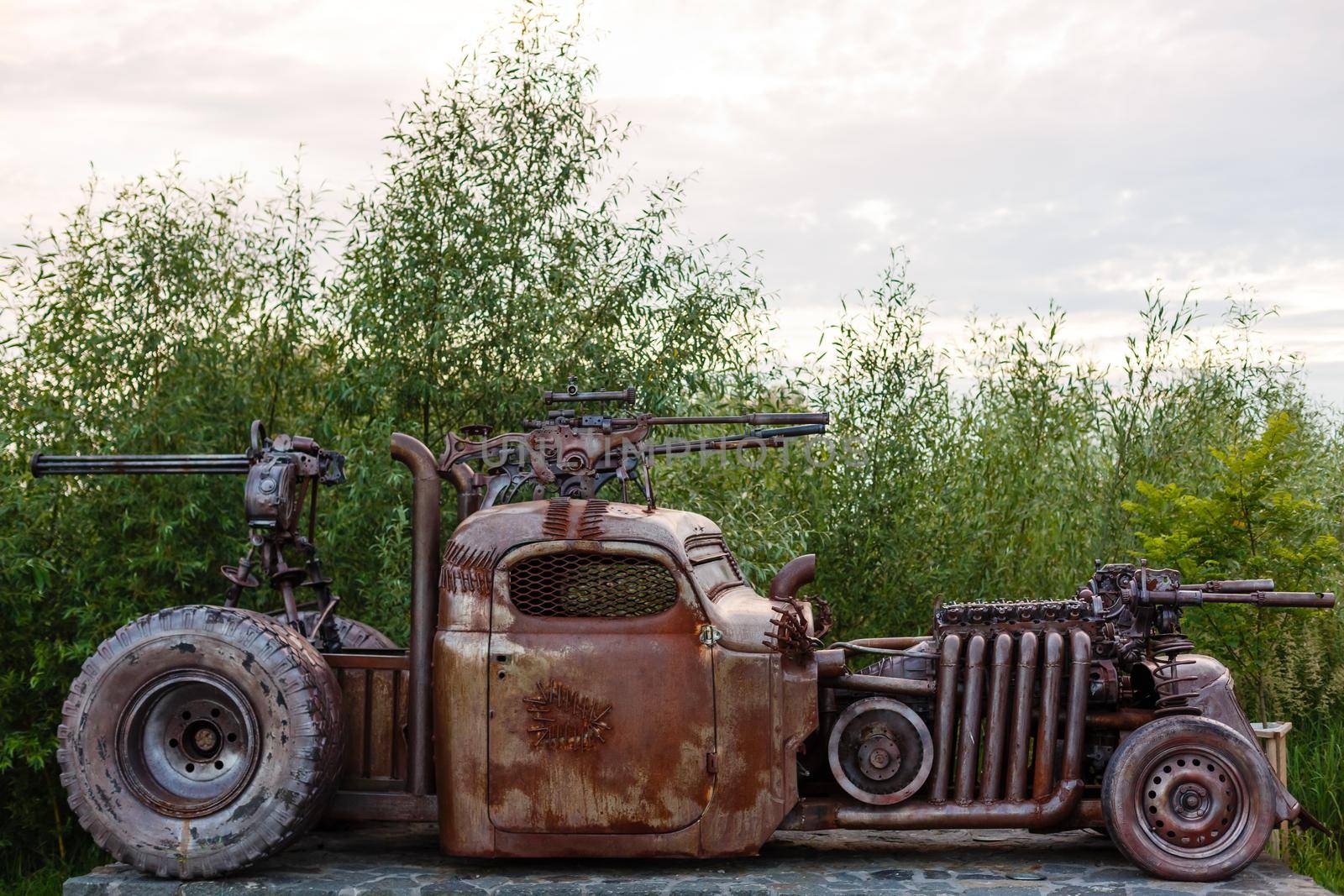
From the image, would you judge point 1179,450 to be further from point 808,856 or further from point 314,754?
point 314,754

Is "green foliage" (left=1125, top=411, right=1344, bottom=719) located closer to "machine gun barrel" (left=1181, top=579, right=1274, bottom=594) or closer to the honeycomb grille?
"machine gun barrel" (left=1181, top=579, right=1274, bottom=594)

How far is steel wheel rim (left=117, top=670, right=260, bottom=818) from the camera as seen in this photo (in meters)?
5.79

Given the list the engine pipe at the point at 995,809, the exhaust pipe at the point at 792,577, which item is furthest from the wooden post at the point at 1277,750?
the exhaust pipe at the point at 792,577

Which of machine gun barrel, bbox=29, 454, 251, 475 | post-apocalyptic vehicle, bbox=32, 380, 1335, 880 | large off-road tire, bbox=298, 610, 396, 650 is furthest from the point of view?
large off-road tire, bbox=298, 610, 396, 650

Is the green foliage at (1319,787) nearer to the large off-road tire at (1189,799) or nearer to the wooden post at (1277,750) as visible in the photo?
the wooden post at (1277,750)

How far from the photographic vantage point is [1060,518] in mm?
9172

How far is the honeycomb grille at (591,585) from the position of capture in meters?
5.79

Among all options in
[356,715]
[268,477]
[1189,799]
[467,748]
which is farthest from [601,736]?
[1189,799]

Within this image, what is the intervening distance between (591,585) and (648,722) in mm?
636

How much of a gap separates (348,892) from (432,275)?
13.5 ft

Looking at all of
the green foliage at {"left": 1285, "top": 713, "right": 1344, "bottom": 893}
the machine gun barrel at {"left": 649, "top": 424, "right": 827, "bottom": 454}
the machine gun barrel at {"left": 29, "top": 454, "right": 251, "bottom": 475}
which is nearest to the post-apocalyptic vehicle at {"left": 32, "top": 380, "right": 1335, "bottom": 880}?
the machine gun barrel at {"left": 649, "top": 424, "right": 827, "bottom": 454}

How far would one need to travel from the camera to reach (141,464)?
6.61 metres

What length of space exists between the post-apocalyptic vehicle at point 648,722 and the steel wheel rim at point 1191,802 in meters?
0.01

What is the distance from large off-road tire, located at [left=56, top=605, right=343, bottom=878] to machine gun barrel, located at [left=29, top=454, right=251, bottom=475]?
2.96 ft
